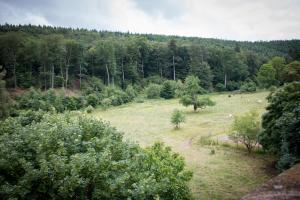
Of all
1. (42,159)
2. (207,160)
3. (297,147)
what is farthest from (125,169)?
(207,160)

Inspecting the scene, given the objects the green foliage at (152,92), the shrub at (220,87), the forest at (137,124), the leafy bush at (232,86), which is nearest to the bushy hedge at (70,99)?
the forest at (137,124)

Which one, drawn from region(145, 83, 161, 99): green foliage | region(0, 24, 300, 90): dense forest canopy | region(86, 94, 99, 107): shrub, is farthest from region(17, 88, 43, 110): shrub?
region(145, 83, 161, 99): green foliage

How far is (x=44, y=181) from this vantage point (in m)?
13.1

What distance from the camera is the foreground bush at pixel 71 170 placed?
41.7ft

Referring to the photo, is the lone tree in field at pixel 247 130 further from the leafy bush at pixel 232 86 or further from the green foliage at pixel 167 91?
the leafy bush at pixel 232 86

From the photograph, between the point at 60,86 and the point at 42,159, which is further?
the point at 60,86

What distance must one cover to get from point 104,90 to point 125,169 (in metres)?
79.0

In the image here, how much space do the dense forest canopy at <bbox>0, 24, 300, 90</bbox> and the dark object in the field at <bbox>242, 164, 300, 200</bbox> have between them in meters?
90.3

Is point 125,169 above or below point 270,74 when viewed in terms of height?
below

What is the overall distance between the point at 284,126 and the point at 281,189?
24.8 m

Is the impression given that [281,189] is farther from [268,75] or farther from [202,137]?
[268,75]

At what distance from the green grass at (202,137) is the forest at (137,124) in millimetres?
189

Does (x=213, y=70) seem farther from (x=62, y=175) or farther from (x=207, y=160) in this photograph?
(x=62, y=175)

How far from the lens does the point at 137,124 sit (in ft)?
201
